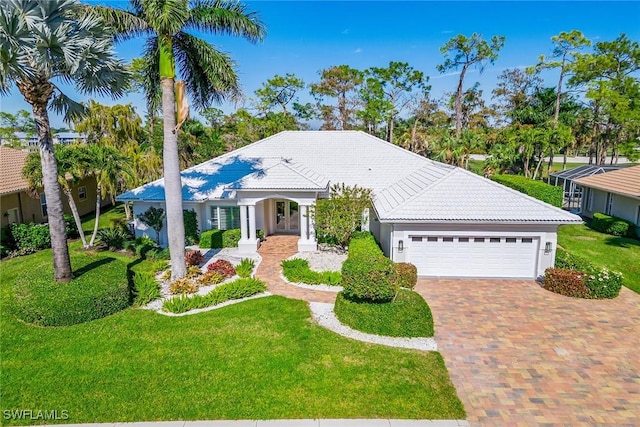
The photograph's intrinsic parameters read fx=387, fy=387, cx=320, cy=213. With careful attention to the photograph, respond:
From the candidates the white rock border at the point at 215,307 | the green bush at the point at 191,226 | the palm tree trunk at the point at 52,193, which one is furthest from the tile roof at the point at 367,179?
the palm tree trunk at the point at 52,193

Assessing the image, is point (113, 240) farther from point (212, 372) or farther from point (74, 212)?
point (212, 372)

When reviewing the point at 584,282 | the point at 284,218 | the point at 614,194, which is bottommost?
the point at 584,282

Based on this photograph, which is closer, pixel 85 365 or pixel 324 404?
pixel 324 404

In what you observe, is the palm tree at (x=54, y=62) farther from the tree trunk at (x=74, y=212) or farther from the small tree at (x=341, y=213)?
the small tree at (x=341, y=213)

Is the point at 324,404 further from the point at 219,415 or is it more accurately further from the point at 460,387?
the point at 460,387

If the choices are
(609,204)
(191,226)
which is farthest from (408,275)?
(609,204)

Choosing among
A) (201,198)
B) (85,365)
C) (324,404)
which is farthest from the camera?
(201,198)

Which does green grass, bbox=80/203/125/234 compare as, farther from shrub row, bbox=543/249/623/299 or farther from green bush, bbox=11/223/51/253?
shrub row, bbox=543/249/623/299

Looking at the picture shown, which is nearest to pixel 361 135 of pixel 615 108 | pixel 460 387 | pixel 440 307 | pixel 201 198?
pixel 201 198
